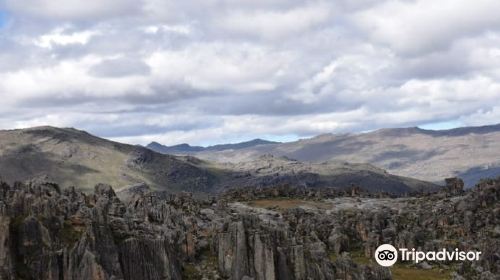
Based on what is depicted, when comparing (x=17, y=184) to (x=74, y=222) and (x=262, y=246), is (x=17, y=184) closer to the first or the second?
(x=74, y=222)

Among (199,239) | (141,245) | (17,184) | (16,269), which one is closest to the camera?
(16,269)

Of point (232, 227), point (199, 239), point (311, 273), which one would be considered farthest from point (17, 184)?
point (311, 273)

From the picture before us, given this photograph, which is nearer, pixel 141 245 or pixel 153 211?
pixel 141 245

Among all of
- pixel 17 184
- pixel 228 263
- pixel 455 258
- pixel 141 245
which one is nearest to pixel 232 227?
pixel 228 263

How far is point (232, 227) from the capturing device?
115m

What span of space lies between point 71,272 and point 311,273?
149ft

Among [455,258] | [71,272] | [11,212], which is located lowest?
[455,258]

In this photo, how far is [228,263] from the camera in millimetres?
110500

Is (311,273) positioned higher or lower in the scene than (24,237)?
lower

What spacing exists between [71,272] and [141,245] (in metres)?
12.2

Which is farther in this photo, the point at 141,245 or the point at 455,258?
the point at 455,258

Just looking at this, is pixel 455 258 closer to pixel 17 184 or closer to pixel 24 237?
pixel 17 184

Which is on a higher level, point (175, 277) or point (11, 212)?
point (11, 212)

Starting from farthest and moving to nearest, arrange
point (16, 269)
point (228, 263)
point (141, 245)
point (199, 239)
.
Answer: point (199, 239)
point (228, 263)
point (141, 245)
point (16, 269)
